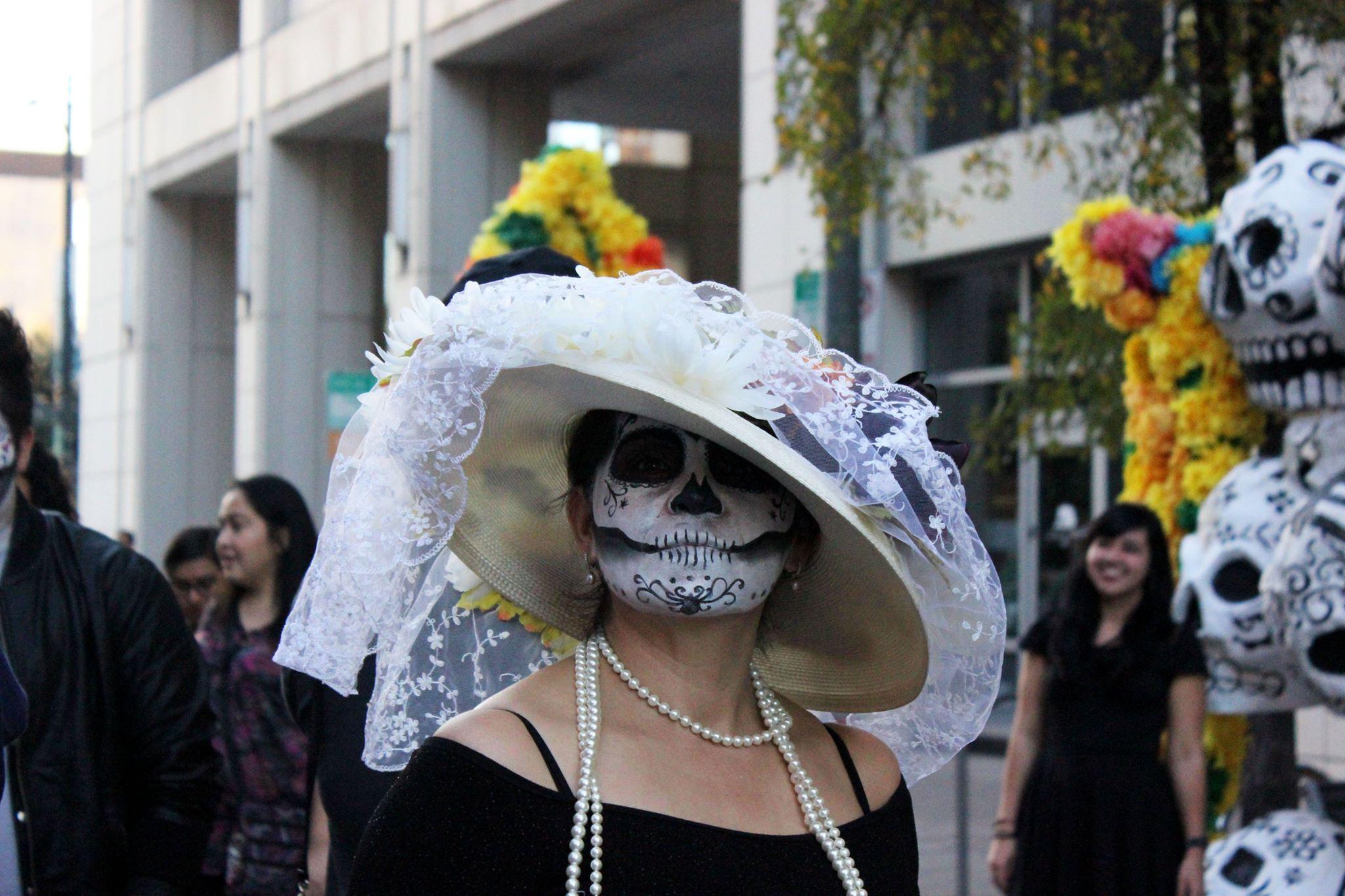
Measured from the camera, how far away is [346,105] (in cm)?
1806

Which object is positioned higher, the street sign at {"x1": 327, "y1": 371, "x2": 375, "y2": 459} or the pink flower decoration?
the pink flower decoration

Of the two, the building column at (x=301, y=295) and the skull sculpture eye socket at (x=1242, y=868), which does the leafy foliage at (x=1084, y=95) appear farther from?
the building column at (x=301, y=295)

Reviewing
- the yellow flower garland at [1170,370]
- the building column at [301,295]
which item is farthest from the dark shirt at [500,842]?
the building column at [301,295]

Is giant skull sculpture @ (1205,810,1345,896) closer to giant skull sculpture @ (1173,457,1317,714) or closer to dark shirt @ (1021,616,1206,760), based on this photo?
giant skull sculpture @ (1173,457,1317,714)

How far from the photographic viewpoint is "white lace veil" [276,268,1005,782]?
214 centimetres

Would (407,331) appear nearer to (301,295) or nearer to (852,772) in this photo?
(852,772)

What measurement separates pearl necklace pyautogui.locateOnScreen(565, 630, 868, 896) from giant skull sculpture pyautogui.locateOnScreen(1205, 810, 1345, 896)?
2872mm

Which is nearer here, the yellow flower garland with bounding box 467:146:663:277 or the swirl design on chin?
the swirl design on chin

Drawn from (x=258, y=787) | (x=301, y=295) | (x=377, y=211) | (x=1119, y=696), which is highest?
(x=377, y=211)

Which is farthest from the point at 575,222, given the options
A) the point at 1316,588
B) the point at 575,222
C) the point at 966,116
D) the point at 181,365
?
the point at 181,365

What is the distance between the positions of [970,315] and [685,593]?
1078 centimetres

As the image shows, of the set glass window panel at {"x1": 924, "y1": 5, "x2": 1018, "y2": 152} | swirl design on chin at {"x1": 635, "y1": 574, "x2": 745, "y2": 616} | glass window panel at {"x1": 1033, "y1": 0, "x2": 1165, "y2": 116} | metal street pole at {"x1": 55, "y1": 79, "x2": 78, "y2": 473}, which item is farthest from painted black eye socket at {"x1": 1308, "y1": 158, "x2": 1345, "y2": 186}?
metal street pole at {"x1": 55, "y1": 79, "x2": 78, "y2": 473}

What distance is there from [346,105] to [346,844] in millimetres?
15423

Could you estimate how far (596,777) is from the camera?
2107mm
